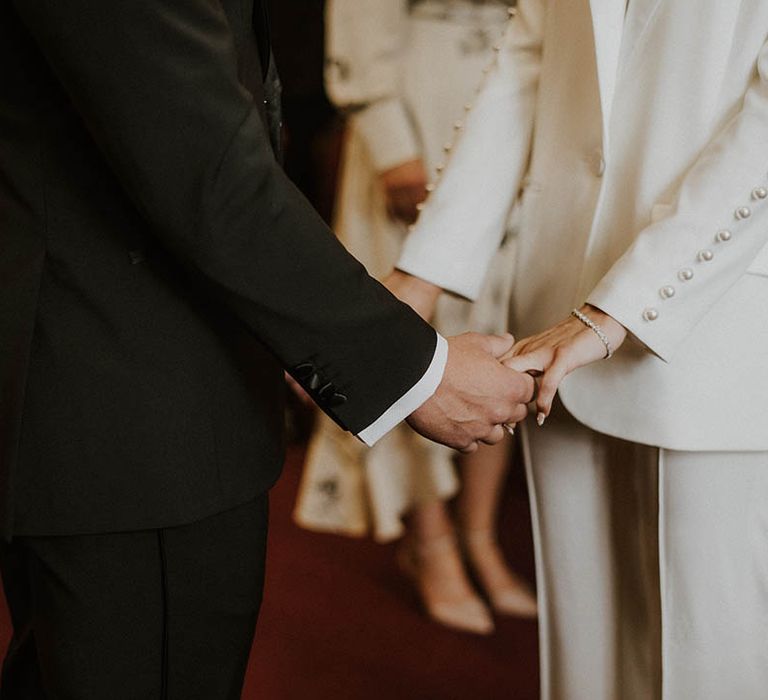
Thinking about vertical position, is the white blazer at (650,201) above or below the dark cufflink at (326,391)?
above

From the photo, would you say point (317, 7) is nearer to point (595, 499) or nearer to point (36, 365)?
point (595, 499)

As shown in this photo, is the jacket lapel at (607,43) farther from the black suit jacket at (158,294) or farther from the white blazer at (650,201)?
the black suit jacket at (158,294)

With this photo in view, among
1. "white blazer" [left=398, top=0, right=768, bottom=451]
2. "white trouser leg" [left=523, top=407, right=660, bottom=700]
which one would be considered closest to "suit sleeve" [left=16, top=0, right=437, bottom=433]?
"white blazer" [left=398, top=0, right=768, bottom=451]

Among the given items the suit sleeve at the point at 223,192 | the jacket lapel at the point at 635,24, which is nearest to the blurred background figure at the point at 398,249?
the jacket lapel at the point at 635,24

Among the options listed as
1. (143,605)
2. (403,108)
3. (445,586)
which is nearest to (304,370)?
(143,605)

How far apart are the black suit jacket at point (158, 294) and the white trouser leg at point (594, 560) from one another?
1.16 feet

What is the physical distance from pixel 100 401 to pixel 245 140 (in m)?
0.25

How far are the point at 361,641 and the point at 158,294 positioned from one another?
1.38 m

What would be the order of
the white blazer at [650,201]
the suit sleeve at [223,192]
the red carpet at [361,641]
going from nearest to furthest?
1. the suit sleeve at [223,192]
2. the white blazer at [650,201]
3. the red carpet at [361,641]

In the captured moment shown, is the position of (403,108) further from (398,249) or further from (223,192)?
(223,192)

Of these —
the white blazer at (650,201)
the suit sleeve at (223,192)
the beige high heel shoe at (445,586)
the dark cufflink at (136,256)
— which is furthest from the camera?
the beige high heel shoe at (445,586)

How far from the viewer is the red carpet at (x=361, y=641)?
1.99 meters

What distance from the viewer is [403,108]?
2.12m

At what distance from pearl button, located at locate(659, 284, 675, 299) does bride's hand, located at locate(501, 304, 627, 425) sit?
54mm
